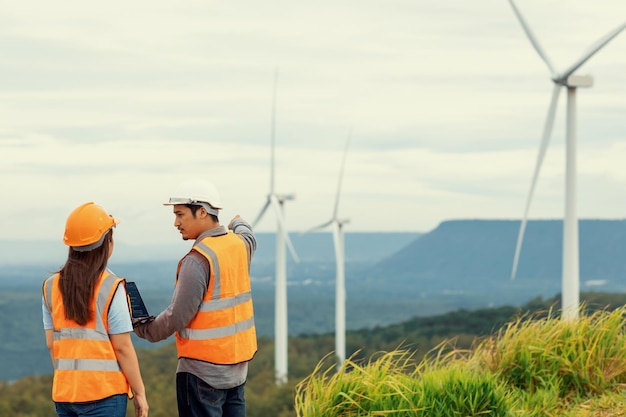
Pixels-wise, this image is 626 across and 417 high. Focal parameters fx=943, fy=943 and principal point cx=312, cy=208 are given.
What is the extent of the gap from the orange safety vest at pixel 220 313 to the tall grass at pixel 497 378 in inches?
116

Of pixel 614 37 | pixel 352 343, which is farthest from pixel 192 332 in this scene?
pixel 352 343

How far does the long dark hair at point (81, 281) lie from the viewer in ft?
21.9

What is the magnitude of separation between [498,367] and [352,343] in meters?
121

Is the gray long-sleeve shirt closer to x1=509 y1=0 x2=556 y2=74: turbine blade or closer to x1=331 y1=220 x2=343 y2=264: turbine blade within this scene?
x1=509 y1=0 x2=556 y2=74: turbine blade

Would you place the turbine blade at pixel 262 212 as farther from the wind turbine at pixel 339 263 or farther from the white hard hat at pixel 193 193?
the white hard hat at pixel 193 193

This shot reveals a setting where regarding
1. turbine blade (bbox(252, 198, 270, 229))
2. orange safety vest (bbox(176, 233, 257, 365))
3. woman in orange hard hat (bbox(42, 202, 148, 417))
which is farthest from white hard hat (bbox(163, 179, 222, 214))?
turbine blade (bbox(252, 198, 270, 229))

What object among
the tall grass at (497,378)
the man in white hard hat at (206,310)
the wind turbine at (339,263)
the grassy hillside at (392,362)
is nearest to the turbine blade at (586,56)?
the grassy hillside at (392,362)

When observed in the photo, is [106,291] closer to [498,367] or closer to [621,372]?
[498,367]

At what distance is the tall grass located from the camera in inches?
399

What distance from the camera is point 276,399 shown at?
220ft

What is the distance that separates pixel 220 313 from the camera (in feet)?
24.1

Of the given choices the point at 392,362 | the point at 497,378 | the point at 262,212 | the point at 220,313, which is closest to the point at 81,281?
the point at 220,313

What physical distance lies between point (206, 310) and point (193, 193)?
913 mm

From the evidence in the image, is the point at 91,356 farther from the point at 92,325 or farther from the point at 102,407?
the point at 102,407
